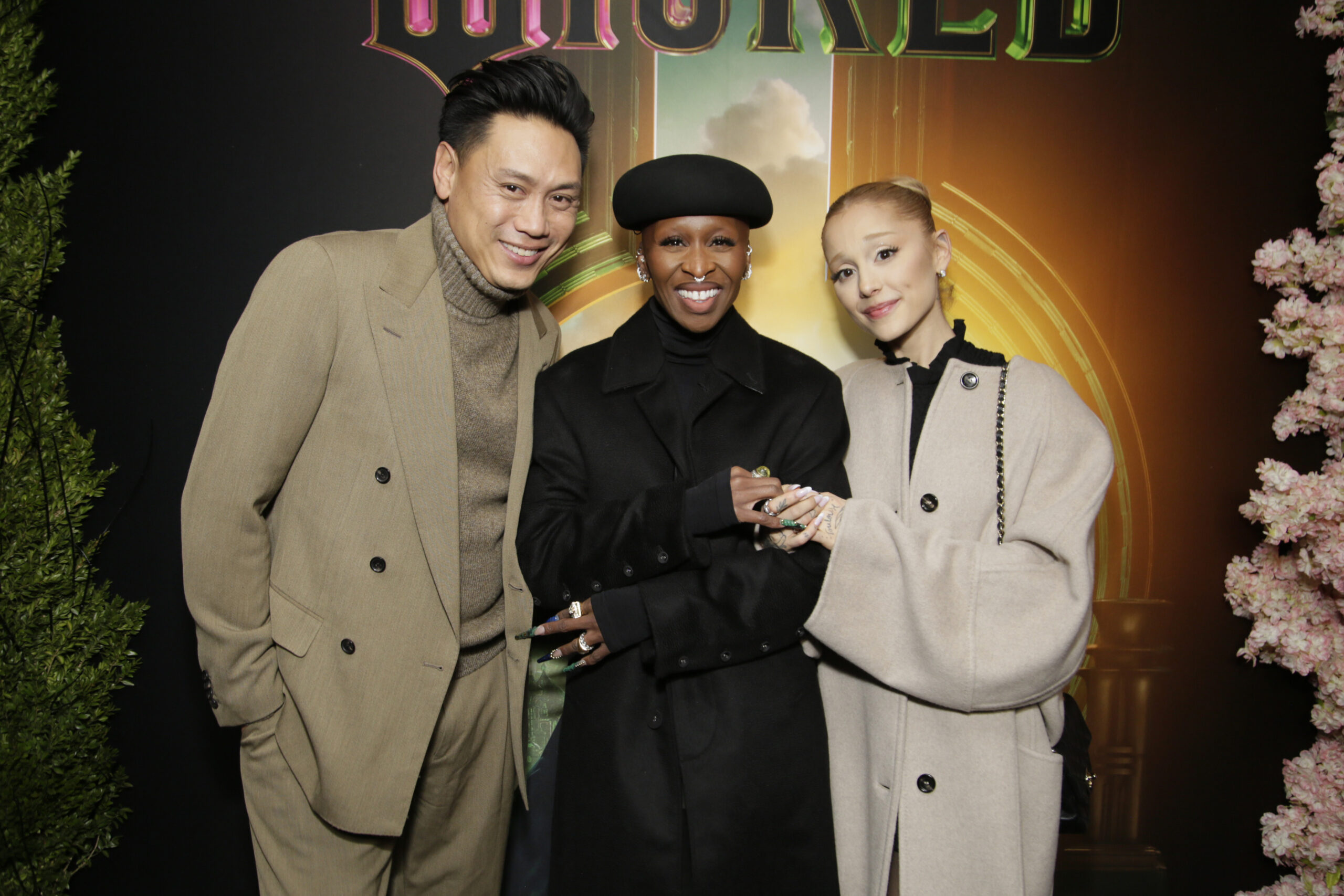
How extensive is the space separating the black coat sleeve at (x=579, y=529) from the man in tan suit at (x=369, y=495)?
0.05 meters

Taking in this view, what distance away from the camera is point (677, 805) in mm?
1941

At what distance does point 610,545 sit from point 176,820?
2.15 meters

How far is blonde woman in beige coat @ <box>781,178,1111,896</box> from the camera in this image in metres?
1.89

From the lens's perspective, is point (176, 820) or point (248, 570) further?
point (176, 820)

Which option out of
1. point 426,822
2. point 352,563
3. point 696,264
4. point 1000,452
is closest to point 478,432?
point 352,563

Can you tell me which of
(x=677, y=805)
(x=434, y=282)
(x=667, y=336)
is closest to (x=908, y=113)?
(x=667, y=336)

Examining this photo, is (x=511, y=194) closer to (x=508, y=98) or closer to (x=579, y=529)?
(x=508, y=98)

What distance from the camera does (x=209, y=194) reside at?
2707mm

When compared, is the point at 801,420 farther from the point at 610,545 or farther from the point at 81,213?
the point at 81,213

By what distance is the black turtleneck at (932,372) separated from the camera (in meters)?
2.11

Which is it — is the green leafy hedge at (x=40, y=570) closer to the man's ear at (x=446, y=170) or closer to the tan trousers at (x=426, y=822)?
the tan trousers at (x=426, y=822)

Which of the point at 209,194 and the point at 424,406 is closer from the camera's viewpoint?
the point at 424,406

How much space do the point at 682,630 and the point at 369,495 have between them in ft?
2.74

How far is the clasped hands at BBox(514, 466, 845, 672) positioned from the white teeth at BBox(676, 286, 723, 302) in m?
0.48
